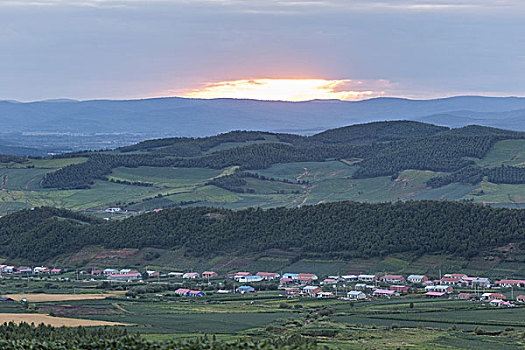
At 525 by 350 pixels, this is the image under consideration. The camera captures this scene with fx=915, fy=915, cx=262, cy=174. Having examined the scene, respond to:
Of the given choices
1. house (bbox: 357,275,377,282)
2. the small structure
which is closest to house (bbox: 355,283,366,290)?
house (bbox: 357,275,377,282)

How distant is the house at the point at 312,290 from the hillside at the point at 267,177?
6243 cm

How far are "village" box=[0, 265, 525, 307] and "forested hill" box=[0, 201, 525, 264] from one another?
7.00m

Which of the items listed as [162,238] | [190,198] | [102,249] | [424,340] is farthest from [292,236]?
[190,198]

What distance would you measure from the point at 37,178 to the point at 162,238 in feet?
256

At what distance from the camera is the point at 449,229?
85750mm

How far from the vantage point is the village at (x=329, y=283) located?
69125mm

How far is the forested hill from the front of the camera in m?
84.4

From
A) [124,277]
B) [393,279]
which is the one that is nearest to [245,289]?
[393,279]

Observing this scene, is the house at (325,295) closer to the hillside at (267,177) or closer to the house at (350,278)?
the house at (350,278)

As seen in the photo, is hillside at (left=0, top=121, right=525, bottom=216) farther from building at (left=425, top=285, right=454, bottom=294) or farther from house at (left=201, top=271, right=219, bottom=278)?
building at (left=425, top=285, right=454, bottom=294)

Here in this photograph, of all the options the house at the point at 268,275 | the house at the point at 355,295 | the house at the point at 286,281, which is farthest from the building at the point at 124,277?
the house at the point at 355,295

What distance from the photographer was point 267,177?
173625 millimetres

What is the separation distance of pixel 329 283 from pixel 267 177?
9805 cm

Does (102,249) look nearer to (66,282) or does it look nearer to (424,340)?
(66,282)
